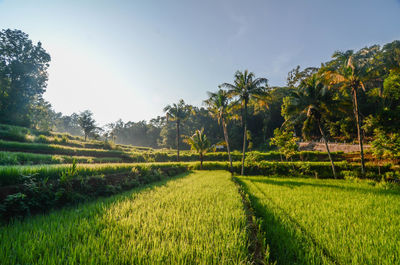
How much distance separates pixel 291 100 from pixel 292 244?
14.1m

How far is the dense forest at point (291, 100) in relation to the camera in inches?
472

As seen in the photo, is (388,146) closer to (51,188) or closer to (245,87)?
(245,87)

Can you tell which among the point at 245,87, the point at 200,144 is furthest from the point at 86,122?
the point at 245,87

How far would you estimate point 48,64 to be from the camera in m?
34.5

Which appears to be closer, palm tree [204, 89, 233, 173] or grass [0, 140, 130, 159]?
grass [0, 140, 130, 159]

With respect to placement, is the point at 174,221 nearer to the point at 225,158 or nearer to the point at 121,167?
the point at 121,167

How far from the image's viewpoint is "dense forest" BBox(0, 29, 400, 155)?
12.0 metres

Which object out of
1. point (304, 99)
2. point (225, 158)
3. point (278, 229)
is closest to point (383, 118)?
point (304, 99)

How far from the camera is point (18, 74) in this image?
28.4 metres

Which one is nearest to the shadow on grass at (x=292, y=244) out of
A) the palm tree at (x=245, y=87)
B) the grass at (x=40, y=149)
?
the palm tree at (x=245, y=87)

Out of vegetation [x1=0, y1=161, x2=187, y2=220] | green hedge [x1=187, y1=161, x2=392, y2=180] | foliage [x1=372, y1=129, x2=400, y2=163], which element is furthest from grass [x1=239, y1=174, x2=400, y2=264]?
green hedge [x1=187, y1=161, x2=392, y2=180]

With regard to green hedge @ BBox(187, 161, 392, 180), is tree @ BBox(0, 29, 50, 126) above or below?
above

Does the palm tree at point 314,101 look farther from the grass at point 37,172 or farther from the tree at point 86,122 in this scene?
the tree at point 86,122

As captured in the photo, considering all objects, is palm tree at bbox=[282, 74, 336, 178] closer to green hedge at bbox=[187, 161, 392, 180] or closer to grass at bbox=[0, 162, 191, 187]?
green hedge at bbox=[187, 161, 392, 180]
